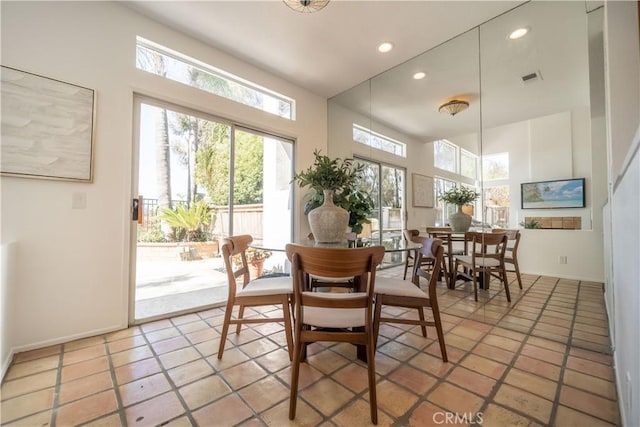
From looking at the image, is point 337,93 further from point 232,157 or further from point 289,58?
point 232,157

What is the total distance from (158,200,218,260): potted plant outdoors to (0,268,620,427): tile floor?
29.7 inches

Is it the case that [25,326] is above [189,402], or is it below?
above

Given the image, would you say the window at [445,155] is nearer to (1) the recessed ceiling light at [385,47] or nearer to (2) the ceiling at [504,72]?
(2) the ceiling at [504,72]

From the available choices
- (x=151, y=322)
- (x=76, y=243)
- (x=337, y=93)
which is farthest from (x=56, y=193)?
(x=337, y=93)

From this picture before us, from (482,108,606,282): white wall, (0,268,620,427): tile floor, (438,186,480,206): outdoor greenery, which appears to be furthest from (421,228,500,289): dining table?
(0,268,620,427): tile floor

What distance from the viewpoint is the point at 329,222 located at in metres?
1.90

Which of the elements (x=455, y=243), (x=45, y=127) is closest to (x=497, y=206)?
(x=455, y=243)

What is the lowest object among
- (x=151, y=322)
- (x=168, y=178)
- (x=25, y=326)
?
(x=151, y=322)

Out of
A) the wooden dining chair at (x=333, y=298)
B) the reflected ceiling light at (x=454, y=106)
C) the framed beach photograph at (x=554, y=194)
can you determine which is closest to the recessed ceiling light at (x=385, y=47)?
the reflected ceiling light at (x=454, y=106)

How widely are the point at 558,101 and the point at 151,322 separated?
13.1 feet

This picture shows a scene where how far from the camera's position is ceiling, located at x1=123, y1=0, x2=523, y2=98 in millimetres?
2123

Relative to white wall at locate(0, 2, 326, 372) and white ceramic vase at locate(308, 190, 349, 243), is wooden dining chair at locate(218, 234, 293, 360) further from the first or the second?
white wall at locate(0, 2, 326, 372)

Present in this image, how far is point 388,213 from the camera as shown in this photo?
3.54 meters

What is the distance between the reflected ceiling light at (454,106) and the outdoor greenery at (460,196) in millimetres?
829
